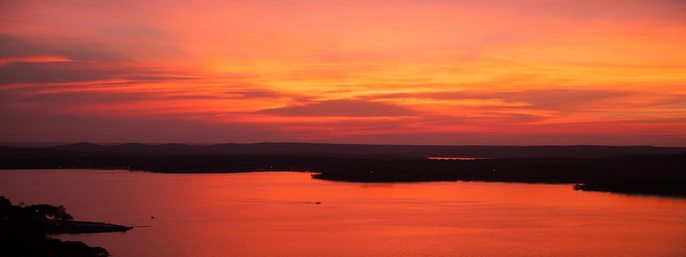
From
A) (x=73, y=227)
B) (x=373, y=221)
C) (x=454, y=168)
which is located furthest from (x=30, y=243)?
(x=454, y=168)

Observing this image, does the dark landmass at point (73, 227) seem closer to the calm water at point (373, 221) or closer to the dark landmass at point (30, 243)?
the calm water at point (373, 221)

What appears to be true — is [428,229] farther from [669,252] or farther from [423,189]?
[423,189]

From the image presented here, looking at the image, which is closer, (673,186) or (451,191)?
(673,186)

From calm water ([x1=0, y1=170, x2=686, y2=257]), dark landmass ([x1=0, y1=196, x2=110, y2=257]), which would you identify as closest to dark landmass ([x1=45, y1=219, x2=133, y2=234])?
calm water ([x1=0, y1=170, x2=686, y2=257])

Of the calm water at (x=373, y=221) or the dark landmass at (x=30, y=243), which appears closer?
the dark landmass at (x=30, y=243)

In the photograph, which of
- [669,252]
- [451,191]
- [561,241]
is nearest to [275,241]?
[561,241]

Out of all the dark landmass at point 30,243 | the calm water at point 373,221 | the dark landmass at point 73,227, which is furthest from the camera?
the calm water at point 373,221

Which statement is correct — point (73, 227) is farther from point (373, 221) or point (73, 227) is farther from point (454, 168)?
point (454, 168)

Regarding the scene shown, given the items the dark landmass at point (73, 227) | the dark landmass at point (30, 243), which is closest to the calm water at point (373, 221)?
the dark landmass at point (73, 227)
